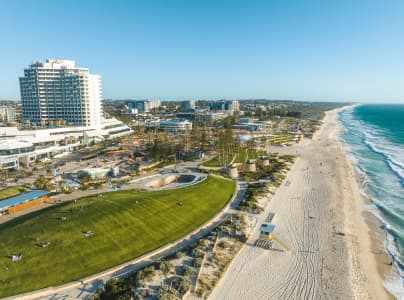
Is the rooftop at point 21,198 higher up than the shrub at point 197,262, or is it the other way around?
the rooftop at point 21,198

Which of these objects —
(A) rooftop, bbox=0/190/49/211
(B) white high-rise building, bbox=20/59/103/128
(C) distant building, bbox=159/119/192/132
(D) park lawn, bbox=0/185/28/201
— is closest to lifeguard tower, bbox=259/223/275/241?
(A) rooftop, bbox=0/190/49/211

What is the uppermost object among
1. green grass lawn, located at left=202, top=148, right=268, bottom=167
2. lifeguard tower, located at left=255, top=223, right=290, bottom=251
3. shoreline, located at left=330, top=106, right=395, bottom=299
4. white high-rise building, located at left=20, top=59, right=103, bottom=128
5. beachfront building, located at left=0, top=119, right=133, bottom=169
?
white high-rise building, located at left=20, top=59, right=103, bottom=128

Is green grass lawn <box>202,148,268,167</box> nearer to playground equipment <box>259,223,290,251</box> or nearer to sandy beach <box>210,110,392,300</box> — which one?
sandy beach <box>210,110,392,300</box>

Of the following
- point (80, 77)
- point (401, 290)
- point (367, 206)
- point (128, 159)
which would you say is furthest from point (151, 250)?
point (80, 77)

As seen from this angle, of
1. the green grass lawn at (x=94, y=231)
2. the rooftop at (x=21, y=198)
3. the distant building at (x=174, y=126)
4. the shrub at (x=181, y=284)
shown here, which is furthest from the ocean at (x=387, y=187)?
the distant building at (x=174, y=126)

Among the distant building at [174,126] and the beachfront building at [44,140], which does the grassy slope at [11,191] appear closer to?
the beachfront building at [44,140]

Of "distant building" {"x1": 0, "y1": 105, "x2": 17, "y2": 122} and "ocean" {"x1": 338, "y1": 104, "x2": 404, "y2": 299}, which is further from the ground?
"distant building" {"x1": 0, "y1": 105, "x2": 17, "y2": 122}
